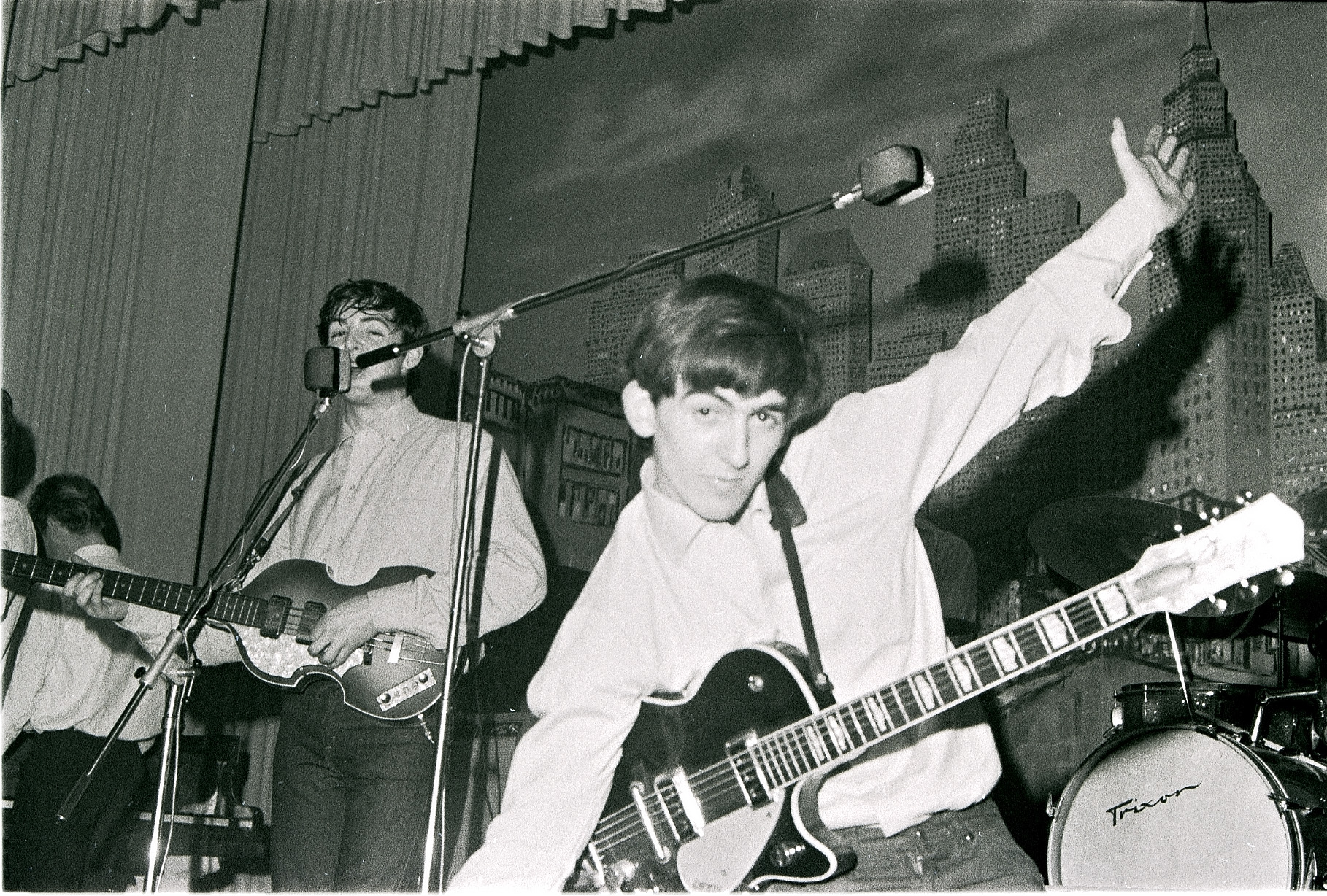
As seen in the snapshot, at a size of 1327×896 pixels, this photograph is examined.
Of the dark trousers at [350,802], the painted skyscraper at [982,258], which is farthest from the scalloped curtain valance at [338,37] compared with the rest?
the dark trousers at [350,802]

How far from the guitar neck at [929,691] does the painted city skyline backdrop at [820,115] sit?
160 centimetres

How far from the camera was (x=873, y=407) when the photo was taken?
2.13 metres

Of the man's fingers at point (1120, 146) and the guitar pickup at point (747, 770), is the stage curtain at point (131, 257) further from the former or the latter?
the man's fingers at point (1120, 146)

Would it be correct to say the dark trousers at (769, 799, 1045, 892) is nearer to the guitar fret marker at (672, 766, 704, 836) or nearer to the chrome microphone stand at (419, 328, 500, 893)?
the guitar fret marker at (672, 766, 704, 836)

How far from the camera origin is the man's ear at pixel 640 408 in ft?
7.85

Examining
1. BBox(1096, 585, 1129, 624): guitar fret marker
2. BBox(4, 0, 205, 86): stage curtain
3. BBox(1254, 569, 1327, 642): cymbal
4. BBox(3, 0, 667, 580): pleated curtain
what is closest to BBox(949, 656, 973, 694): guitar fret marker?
BBox(1096, 585, 1129, 624): guitar fret marker

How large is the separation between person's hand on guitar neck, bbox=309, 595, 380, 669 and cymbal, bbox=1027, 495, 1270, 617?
1.48m

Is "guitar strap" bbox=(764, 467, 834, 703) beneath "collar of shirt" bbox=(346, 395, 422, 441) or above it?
beneath

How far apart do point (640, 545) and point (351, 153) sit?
9.10 feet

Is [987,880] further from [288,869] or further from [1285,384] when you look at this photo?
[1285,384]

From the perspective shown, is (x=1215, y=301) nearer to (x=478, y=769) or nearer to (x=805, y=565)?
(x=805, y=565)

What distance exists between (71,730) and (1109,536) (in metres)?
2.84

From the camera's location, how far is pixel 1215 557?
6.21 ft

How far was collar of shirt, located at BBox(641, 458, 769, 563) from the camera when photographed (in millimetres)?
2193
